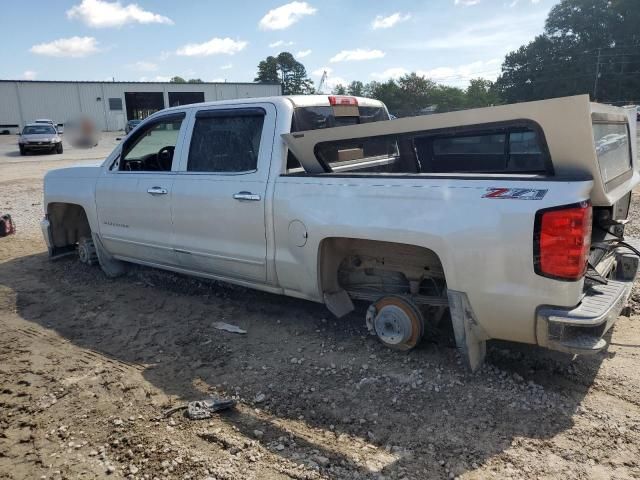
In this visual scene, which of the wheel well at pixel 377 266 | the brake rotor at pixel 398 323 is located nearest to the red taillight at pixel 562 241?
the wheel well at pixel 377 266

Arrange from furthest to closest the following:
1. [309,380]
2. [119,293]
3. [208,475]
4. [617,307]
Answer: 1. [119,293]
2. [309,380]
3. [617,307]
4. [208,475]

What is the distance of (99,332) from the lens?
4.54 metres

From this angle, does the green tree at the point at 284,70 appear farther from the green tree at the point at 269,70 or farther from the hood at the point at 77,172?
the hood at the point at 77,172

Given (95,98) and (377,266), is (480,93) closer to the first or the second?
(95,98)

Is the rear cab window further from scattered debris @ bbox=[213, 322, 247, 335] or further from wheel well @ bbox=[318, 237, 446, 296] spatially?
scattered debris @ bbox=[213, 322, 247, 335]

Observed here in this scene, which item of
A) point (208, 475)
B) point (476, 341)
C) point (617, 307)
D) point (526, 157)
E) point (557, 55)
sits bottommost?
point (208, 475)

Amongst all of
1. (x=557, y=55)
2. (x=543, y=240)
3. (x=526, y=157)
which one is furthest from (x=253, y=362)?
(x=557, y=55)

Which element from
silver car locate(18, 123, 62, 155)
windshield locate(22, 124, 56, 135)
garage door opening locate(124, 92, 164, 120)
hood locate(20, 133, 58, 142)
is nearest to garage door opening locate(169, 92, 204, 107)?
garage door opening locate(124, 92, 164, 120)

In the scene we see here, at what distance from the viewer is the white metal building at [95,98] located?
46031 millimetres

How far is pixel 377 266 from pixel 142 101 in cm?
5309

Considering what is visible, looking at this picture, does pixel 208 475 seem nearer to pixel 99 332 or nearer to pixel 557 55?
pixel 99 332

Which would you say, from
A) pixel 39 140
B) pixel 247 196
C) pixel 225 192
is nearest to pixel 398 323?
pixel 247 196

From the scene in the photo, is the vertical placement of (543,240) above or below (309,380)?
above

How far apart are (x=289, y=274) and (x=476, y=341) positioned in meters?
1.51
